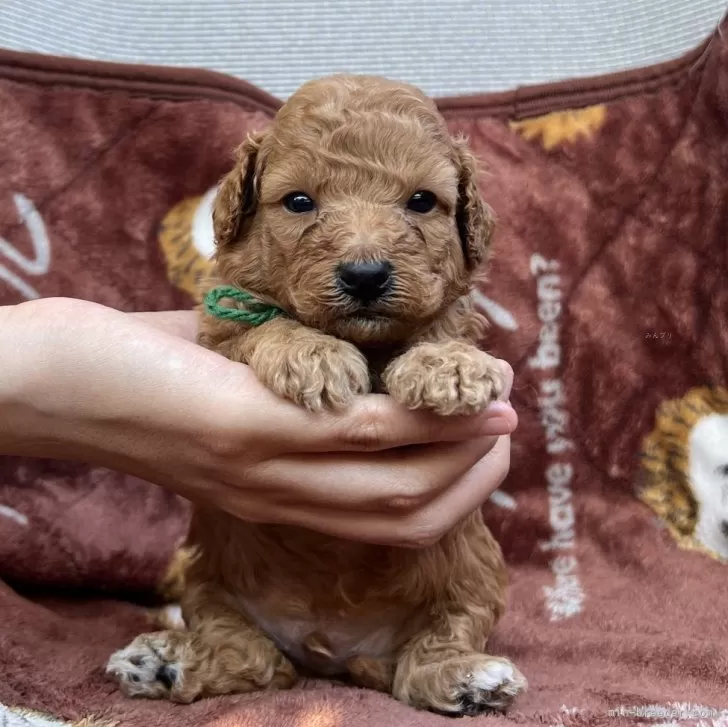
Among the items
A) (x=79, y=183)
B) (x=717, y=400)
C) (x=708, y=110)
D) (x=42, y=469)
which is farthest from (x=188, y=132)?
(x=717, y=400)

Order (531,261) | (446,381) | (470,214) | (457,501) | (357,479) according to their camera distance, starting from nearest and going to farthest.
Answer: (446,381)
(357,479)
(457,501)
(470,214)
(531,261)

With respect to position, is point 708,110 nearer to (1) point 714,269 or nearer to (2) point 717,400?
(1) point 714,269

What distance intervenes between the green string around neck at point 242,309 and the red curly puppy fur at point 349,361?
27 millimetres

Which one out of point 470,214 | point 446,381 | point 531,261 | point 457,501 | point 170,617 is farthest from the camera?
point 531,261

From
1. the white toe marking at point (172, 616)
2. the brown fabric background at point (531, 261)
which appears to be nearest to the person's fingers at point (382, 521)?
the white toe marking at point (172, 616)

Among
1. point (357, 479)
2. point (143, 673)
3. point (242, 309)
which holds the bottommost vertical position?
point (143, 673)

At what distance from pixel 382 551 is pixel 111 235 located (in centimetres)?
145

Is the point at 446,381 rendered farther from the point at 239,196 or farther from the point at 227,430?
the point at 239,196

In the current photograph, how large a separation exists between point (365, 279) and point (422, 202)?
0.34 m

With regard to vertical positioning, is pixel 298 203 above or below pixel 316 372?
above

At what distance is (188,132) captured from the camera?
274 cm

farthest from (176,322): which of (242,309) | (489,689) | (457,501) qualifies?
(489,689)

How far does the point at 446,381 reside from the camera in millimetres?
1540

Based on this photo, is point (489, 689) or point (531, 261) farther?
point (531, 261)
